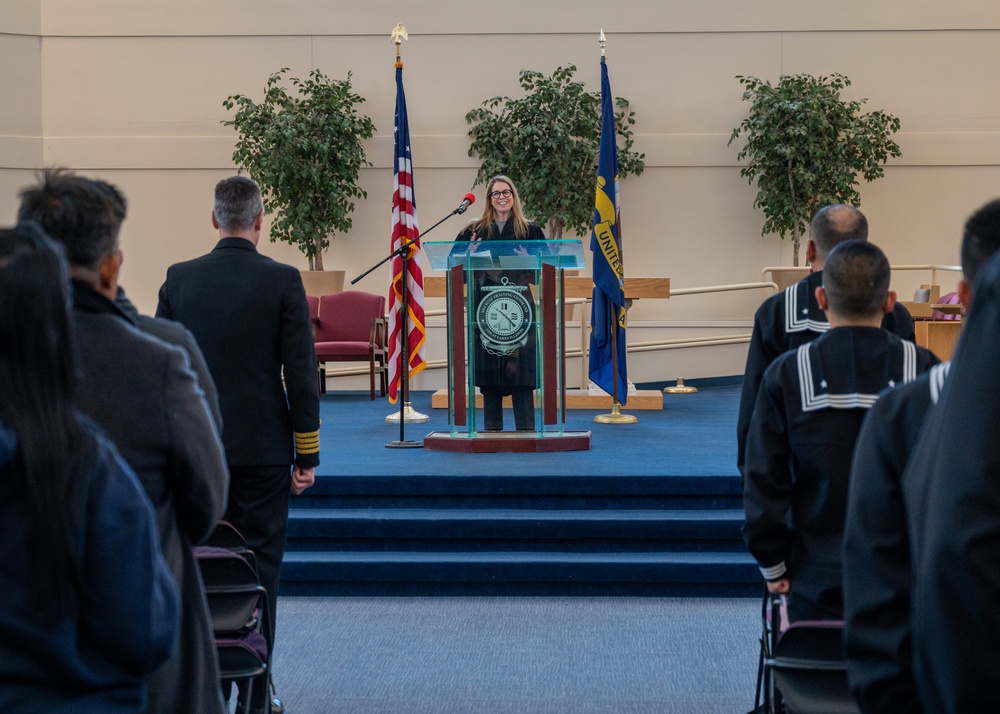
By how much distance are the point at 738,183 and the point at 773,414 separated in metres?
8.74

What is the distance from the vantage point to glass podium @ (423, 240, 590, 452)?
562cm

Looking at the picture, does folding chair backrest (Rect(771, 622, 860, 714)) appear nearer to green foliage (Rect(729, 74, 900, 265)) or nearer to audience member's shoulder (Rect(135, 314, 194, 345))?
audience member's shoulder (Rect(135, 314, 194, 345))

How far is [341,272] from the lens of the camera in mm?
10070

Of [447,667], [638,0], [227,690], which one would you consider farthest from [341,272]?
[227,690]

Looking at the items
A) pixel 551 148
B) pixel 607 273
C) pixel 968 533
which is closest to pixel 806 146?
pixel 551 148

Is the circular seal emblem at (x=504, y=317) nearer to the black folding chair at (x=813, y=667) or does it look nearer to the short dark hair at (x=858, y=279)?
the short dark hair at (x=858, y=279)

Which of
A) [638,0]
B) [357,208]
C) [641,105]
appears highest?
[638,0]

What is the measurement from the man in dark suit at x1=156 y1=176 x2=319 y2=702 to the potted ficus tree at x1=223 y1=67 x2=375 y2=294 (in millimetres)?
6746

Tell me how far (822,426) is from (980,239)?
1.02 meters

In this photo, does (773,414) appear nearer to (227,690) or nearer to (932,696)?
(932,696)

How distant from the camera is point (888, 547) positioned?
1.19 m

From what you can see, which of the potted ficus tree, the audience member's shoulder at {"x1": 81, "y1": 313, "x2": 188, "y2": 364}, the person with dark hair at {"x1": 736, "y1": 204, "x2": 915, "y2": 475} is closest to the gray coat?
the audience member's shoulder at {"x1": 81, "y1": 313, "x2": 188, "y2": 364}

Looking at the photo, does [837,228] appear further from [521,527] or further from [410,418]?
[410,418]

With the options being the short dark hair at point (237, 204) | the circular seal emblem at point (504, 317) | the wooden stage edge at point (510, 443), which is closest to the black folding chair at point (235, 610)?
the short dark hair at point (237, 204)
